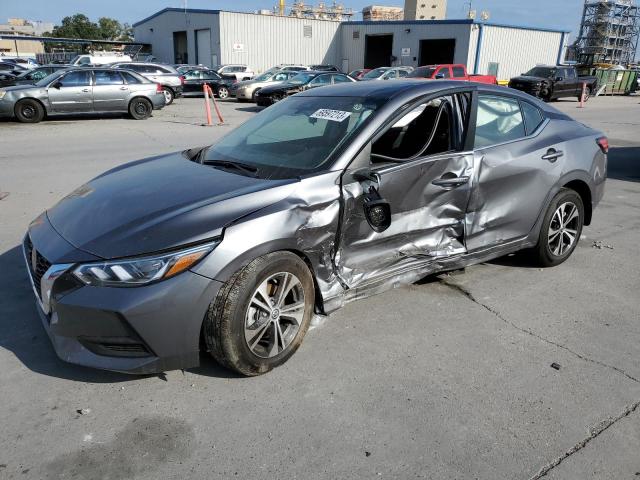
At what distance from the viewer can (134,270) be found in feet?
8.92

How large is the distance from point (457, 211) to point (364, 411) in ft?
5.91

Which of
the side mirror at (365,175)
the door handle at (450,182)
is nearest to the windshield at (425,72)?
the door handle at (450,182)

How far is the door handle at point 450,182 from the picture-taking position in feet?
12.7

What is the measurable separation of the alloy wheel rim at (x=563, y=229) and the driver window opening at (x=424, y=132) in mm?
1421

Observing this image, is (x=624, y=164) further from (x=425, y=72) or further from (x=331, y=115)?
(x=425, y=72)

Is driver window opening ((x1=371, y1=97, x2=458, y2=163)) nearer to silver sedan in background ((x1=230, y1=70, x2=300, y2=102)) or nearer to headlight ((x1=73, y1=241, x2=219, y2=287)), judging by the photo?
headlight ((x1=73, y1=241, x2=219, y2=287))

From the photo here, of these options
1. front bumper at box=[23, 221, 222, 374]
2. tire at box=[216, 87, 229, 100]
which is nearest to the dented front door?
front bumper at box=[23, 221, 222, 374]

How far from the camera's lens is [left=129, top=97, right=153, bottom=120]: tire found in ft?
55.3

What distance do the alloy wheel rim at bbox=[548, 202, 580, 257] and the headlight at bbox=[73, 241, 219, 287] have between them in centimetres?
342

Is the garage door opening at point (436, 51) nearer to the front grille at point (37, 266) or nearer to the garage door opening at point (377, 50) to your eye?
the garage door opening at point (377, 50)

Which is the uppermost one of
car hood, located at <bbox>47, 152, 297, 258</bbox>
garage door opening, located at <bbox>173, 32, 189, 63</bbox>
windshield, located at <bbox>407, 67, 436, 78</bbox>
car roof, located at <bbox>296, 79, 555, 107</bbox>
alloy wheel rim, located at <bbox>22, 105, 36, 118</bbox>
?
garage door opening, located at <bbox>173, 32, 189, 63</bbox>

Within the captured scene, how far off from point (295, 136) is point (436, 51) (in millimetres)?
44855

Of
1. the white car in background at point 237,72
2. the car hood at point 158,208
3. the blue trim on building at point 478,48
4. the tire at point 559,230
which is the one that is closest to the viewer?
the car hood at point 158,208

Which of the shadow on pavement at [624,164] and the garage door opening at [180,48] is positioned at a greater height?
the garage door opening at [180,48]
